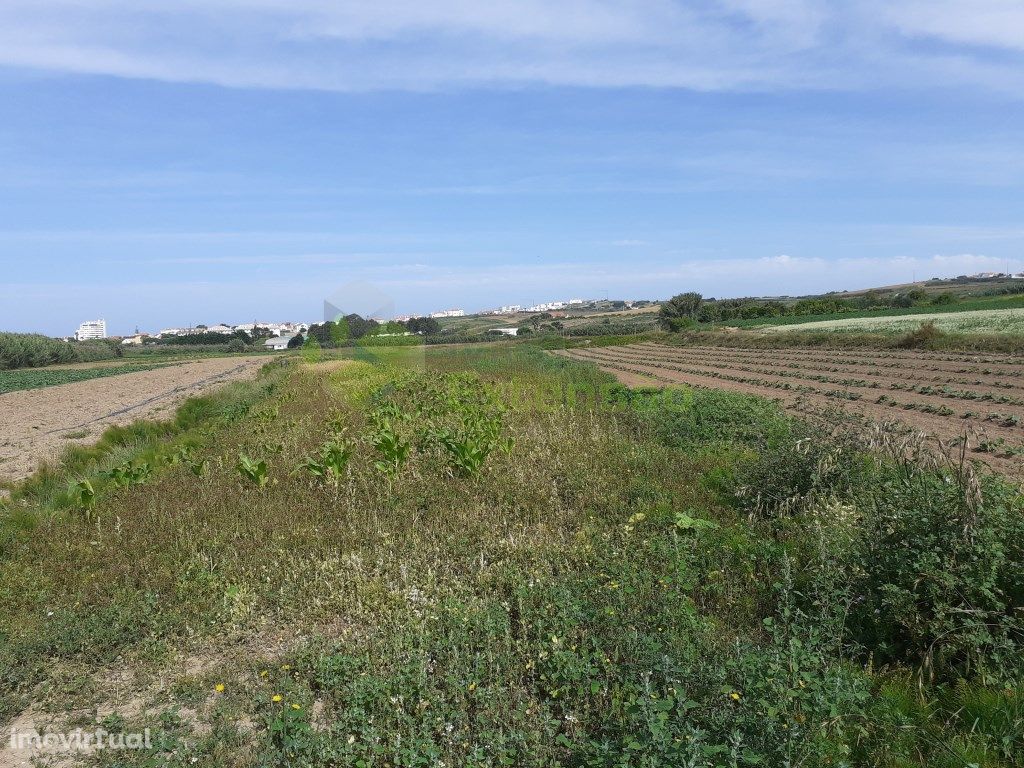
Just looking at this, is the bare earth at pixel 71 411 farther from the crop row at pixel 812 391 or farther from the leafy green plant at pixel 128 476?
the crop row at pixel 812 391

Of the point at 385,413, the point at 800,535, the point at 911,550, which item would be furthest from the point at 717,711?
the point at 385,413

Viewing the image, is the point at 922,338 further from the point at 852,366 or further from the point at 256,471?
the point at 256,471

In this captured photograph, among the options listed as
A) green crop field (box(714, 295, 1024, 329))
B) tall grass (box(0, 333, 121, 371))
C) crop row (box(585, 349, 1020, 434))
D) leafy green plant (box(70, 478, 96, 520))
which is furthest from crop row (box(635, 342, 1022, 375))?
tall grass (box(0, 333, 121, 371))

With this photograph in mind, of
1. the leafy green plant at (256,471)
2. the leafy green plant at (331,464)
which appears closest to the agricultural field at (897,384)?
the leafy green plant at (331,464)

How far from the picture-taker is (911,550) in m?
4.22

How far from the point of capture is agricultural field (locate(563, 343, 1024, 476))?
38.8 ft

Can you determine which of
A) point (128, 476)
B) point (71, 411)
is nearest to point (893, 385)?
point (128, 476)

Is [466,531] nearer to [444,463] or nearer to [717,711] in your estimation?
[444,463]

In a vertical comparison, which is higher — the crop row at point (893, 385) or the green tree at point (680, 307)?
the green tree at point (680, 307)

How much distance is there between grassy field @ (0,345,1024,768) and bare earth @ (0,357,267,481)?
7.60 meters

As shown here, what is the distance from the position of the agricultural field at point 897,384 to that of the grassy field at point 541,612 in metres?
1.06

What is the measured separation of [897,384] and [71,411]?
27.9 m

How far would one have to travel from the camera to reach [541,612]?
179 inches

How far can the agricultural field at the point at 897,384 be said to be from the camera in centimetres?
1183
